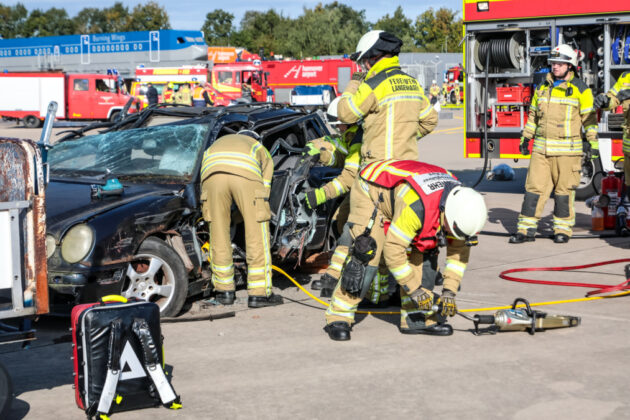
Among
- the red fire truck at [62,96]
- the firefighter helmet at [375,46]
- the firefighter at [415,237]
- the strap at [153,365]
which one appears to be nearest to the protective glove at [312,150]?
the firefighter helmet at [375,46]

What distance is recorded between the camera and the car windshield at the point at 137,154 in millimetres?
7207

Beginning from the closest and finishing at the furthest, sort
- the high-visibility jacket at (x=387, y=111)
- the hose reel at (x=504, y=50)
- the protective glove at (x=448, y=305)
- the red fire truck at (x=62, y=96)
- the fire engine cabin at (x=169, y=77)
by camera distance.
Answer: the protective glove at (x=448, y=305), the high-visibility jacket at (x=387, y=111), the hose reel at (x=504, y=50), the red fire truck at (x=62, y=96), the fire engine cabin at (x=169, y=77)

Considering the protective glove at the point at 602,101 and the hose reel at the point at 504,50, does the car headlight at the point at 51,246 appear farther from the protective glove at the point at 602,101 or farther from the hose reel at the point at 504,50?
the hose reel at the point at 504,50

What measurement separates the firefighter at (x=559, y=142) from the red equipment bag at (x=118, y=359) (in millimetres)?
Answer: 6236

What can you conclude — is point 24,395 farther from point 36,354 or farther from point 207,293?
point 207,293

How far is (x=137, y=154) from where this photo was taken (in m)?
7.44

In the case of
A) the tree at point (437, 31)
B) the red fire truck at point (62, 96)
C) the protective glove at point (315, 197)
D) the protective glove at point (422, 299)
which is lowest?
the protective glove at point (422, 299)

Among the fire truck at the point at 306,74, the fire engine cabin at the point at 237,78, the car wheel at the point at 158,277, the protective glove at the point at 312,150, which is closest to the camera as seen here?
the car wheel at the point at 158,277

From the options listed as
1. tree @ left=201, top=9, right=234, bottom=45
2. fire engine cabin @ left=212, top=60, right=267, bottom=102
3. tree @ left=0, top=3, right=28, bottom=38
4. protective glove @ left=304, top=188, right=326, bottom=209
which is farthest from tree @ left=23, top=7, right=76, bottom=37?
protective glove @ left=304, top=188, right=326, bottom=209

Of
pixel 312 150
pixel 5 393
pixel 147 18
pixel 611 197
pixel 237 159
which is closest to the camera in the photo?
pixel 5 393

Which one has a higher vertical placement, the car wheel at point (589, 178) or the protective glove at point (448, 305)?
the car wheel at point (589, 178)

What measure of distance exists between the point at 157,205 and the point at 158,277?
0.54 metres

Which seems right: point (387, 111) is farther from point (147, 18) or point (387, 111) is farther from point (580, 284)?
point (147, 18)

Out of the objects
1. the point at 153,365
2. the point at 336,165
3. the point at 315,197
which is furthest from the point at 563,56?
the point at 153,365
